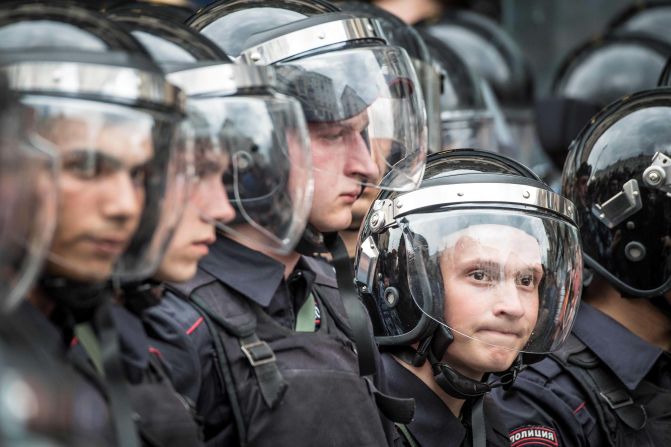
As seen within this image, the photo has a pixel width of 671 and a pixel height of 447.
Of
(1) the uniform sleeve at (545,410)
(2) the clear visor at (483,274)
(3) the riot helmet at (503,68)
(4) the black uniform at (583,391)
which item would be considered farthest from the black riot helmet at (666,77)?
(3) the riot helmet at (503,68)

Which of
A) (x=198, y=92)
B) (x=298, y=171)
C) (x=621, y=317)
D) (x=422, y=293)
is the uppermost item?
(x=198, y=92)

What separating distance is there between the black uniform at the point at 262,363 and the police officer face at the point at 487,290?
11.4 inches

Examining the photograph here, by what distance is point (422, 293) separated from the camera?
347 centimetres

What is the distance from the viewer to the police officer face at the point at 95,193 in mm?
2326

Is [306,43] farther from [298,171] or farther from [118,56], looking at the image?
[118,56]

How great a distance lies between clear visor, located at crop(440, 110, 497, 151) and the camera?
619 cm

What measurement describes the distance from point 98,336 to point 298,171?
60 cm

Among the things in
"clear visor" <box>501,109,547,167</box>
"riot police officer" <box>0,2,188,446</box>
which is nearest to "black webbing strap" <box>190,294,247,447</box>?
"riot police officer" <box>0,2,188,446</box>

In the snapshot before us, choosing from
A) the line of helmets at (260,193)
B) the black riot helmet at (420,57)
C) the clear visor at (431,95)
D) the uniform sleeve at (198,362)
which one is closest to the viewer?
the line of helmets at (260,193)

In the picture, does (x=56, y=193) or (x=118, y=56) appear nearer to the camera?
(x=56, y=193)

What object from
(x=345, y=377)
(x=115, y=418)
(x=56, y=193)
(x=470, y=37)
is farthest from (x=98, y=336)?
(x=470, y=37)

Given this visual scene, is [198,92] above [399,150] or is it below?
above

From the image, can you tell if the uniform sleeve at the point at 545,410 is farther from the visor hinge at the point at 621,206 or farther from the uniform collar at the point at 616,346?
the visor hinge at the point at 621,206

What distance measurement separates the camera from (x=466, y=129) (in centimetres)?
628
